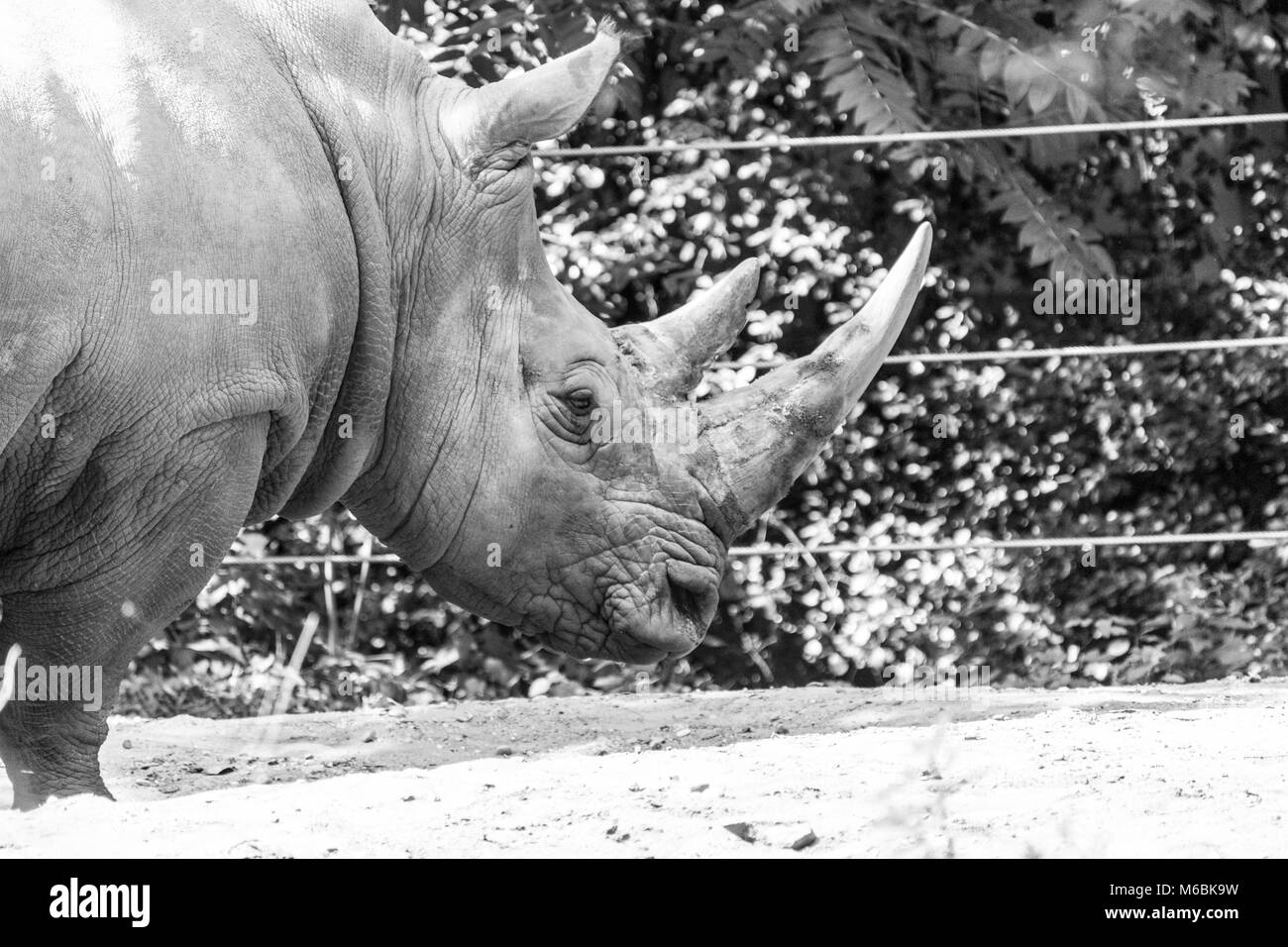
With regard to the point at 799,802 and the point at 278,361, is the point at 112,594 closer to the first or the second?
the point at 278,361

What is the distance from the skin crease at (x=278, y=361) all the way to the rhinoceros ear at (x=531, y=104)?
0.04m

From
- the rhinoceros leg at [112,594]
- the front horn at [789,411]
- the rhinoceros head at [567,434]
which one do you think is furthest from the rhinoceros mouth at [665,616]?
the rhinoceros leg at [112,594]

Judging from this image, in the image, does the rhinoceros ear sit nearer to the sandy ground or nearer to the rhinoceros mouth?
the rhinoceros mouth

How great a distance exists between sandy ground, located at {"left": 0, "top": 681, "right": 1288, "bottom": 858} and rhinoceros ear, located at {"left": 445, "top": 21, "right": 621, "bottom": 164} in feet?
5.05

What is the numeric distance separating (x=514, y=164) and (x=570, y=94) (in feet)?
0.81

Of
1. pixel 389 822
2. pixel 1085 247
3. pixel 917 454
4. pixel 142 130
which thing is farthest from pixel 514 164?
pixel 917 454

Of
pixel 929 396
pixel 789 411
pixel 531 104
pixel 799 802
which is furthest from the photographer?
pixel 929 396

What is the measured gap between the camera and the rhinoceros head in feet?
16.4

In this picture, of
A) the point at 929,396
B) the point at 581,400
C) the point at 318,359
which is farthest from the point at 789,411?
the point at 929,396

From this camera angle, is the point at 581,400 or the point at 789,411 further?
the point at 789,411

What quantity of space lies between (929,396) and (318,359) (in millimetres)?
5491

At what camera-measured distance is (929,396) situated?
31.7 feet

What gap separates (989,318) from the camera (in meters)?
9.84

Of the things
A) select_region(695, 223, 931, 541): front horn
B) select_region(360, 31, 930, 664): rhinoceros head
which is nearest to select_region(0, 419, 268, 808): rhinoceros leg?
select_region(360, 31, 930, 664): rhinoceros head
